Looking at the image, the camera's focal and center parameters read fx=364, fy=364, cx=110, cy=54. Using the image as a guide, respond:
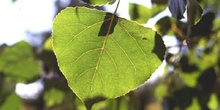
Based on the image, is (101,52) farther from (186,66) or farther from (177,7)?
(186,66)

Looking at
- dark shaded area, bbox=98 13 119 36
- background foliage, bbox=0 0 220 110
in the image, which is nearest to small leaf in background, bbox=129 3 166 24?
background foliage, bbox=0 0 220 110

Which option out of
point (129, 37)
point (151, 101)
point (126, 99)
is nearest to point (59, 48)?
point (129, 37)

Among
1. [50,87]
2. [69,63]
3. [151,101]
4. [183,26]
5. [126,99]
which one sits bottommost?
[151,101]

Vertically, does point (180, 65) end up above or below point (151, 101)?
above

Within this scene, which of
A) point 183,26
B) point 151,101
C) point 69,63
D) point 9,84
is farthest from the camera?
point 151,101

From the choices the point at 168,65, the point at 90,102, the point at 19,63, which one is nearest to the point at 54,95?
the point at 19,63

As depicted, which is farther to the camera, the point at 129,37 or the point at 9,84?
the point at 9,84

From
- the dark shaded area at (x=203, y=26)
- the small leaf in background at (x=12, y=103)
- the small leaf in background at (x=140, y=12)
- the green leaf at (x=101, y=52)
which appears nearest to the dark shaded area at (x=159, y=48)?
the green leaf at (x=101, y=52)

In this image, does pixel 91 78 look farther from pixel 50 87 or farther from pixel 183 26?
pixel 50 87
